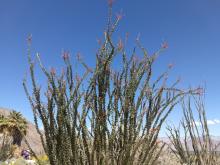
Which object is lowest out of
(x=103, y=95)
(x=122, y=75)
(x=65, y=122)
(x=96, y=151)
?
(x=96, y=151)

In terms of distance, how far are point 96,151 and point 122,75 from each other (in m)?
0.90

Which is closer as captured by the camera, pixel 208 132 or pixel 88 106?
pixel 88 106

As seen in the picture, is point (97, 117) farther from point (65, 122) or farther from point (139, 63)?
point (139, 63)

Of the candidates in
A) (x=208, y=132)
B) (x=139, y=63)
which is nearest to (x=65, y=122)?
(x=139, y=63)

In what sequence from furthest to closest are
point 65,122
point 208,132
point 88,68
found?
point 208,132 < point 88,68 < point 65,122

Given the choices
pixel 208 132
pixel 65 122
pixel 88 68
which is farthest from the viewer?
pixel 208 132

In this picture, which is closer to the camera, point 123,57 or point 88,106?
point 88,106

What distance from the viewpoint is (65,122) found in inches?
151

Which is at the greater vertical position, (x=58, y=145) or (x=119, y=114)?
(x=119, y=114)

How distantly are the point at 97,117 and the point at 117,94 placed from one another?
0.35 m

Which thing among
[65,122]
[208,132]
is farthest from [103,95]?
[208,132]

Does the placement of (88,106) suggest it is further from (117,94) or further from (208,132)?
(208,132)

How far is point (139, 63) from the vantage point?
4.21 m

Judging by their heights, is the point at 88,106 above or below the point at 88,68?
below
